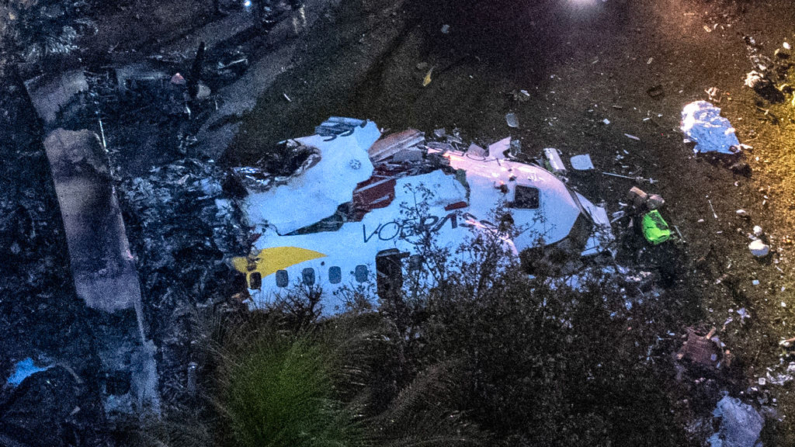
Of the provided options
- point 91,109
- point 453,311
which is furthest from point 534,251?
point 91,109

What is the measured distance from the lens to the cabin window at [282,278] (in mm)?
4008

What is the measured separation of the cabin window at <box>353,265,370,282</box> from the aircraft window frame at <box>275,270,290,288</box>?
20.0 inches

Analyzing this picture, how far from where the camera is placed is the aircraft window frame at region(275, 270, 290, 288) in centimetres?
401

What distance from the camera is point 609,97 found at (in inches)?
175

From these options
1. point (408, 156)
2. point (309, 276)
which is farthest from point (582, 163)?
point (309, 276)

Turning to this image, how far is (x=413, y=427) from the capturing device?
3.43 m

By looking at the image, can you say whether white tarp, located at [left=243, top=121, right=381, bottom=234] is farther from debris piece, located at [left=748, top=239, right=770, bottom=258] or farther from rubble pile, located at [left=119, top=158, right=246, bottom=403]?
debris piece, located at [left=748, top=239, right=770, bottom=258]

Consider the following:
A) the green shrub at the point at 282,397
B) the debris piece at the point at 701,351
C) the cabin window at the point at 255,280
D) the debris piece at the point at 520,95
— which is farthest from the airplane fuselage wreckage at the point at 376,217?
the debris piece at the point at 701,351

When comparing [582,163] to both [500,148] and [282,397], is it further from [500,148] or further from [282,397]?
[282,397]

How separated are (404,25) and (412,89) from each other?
1.94 feet

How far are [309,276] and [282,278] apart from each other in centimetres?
20

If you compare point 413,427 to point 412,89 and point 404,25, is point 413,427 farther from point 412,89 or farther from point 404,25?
point 404,25

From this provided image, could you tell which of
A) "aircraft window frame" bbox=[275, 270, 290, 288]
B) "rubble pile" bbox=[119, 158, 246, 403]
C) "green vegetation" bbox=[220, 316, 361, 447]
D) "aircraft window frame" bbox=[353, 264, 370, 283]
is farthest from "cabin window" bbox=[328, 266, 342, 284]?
"rubble pile" bbox=[119, 158, 246, 403]

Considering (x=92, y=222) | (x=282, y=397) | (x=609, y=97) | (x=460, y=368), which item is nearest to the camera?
(x=282, y=397)
